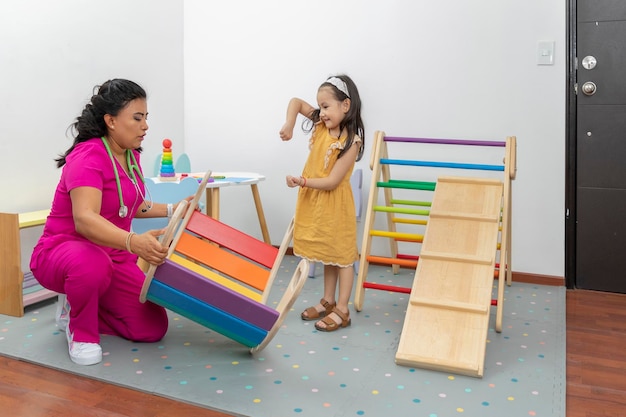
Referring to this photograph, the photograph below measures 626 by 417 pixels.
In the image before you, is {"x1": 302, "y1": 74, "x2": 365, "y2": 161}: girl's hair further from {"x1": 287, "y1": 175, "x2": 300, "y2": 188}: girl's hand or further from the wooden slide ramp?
the wooden slide ramp

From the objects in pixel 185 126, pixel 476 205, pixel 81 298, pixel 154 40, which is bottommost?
pixel 81 298

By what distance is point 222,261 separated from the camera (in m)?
2.51

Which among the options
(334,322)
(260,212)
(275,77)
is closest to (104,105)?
(334,322)

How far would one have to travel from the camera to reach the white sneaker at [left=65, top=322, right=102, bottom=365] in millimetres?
2309

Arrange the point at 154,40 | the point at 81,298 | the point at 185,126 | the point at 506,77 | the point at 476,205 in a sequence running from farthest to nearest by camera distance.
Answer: the point at 185,126 < the point at 154,40 < the point at 506,77 < the point at 476,205 < the point at 81,298

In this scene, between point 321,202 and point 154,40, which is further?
point 154,40

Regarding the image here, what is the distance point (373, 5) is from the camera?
3.72 meters

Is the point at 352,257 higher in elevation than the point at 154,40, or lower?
lower

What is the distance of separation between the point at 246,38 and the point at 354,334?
7.27 ft

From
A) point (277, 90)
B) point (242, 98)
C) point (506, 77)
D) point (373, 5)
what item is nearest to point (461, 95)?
point (506, 77)

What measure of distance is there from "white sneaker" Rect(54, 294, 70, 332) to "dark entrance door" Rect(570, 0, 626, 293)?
2.54m

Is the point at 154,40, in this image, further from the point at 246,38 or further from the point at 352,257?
the point at 352,257

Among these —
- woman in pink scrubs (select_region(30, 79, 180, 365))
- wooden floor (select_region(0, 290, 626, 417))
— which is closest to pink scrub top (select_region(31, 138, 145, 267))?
woman in pink scrubs (select_region(30, 79, 180, 365))

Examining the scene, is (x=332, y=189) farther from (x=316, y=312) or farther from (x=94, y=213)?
(x=94, y=213)
